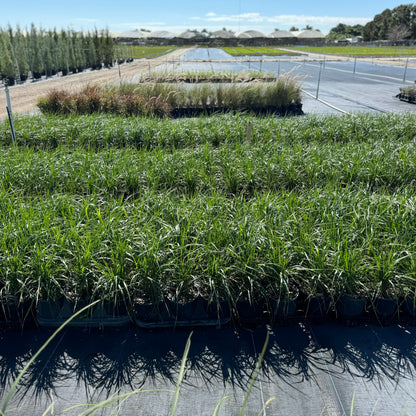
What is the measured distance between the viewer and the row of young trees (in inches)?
693

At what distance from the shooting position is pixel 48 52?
21.4 metres

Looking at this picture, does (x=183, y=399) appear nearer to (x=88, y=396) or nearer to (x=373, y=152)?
(x=88, y=396)

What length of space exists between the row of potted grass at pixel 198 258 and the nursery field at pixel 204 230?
0.4 inches

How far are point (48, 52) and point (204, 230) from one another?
22.8 meters

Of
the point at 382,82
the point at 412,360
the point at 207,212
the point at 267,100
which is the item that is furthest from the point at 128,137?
the point at 382,82

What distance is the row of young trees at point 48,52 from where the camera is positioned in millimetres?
17594

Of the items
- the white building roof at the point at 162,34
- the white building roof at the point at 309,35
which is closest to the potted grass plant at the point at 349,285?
the white building roof at the point at 162,34

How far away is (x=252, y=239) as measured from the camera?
259 cm

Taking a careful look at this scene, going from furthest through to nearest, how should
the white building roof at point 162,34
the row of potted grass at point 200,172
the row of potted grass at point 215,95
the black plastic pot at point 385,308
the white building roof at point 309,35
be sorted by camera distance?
the white building roof at point 309,35 < the white building roof at point 162,34 < the row of potted grass at point 215,95 < the row of potted grass at point 200,172 < the black plastic pot at point 385,308

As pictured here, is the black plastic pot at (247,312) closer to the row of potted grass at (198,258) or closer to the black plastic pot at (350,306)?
the row of potted grass at (198,258)

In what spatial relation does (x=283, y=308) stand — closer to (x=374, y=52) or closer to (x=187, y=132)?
(x=187, y=132)

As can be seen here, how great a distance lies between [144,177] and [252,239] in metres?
1.80

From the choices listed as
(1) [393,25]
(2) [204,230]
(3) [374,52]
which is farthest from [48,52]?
(1) [393,25]

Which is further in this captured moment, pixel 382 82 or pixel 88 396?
pixel 382 82
